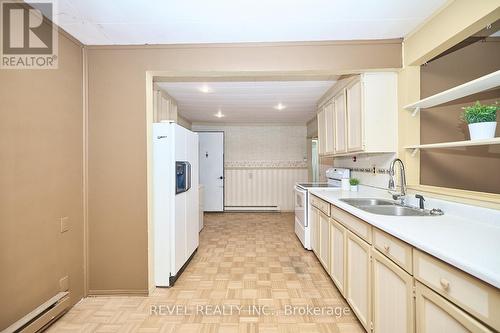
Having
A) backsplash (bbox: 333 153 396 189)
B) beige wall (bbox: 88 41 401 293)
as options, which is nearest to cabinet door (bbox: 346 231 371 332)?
backsplash (bbox: 333 153 396 189)

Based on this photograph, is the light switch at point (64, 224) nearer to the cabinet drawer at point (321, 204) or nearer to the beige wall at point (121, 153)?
the beige wall at point (121, 153)

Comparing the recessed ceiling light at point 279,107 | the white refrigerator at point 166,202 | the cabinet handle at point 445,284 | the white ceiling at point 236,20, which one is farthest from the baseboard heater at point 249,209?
the cabinet handle at point 445,284

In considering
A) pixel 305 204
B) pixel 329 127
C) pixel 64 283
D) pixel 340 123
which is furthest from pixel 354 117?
pixel 64 283

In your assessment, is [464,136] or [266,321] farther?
[464,136]

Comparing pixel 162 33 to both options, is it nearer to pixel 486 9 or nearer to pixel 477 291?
pixel 486 9

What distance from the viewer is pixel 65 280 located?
2051mm

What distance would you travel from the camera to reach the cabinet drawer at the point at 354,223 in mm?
1653

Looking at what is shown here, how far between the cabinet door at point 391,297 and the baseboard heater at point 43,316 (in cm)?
232

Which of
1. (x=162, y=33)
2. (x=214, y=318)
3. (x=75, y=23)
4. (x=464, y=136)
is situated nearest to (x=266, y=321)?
(x=214, y=318)

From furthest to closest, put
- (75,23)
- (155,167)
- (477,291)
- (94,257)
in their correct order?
(155,167) → (94,257) → (75,23) → (477,291)

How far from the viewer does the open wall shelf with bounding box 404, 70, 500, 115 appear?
1.40 m

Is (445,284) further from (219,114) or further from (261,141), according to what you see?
(261,141)

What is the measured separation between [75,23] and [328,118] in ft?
10.3

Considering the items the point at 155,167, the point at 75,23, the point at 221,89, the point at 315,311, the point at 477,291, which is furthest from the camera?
the point at 221,89
